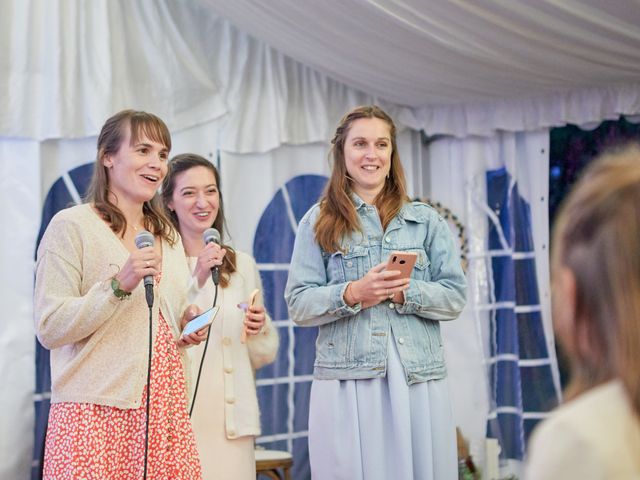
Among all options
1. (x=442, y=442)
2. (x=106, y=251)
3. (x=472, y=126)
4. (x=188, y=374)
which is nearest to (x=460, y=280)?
(x=442, y=442)

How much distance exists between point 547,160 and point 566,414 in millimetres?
4681

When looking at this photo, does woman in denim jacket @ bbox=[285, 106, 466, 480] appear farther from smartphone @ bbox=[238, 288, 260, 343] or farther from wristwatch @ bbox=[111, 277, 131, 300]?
wristwatch @ bbox=[111, 277, 131, 300]

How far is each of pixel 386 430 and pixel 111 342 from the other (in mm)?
960

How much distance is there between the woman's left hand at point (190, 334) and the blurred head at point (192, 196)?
70cm

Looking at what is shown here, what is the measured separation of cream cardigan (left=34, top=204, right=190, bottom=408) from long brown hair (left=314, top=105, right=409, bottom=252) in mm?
695

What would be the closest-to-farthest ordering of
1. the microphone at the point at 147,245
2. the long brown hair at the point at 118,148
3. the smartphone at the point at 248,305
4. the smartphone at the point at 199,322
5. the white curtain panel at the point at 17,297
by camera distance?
the microphone at the point at 147,245
the smartphone at the point at 199,322
the long brown hair at the point at 118,148
the smartphone at the point at 248,305
the white curtain panel at the point at 17,297

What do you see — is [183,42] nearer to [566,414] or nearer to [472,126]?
[472,126]

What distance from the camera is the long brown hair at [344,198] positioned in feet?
10.4

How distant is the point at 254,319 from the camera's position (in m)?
3.32

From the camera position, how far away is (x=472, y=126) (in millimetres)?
5586

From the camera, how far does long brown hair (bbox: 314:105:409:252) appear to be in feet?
10.4

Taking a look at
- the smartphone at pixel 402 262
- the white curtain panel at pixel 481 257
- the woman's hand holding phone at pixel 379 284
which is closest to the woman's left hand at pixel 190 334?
the woman's hand holding phone at pixel 379 284

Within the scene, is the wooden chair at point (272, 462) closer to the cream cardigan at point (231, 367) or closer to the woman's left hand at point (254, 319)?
the cream cardigan at point (231, 367)

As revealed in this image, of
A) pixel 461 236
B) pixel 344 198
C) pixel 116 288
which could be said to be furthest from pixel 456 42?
pixel 116 288
